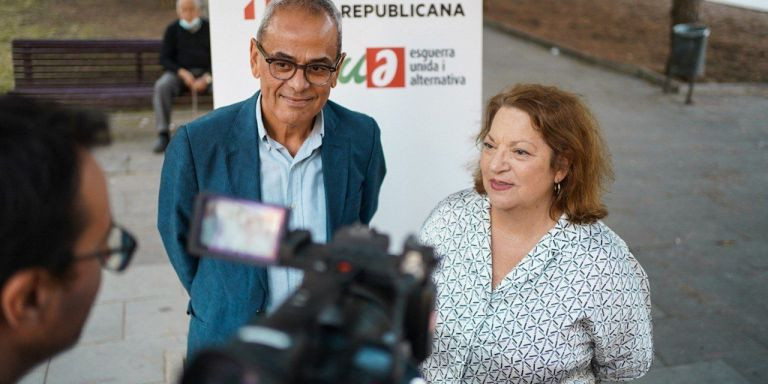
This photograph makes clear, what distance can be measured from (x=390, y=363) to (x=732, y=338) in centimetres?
447

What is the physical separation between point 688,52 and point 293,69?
1013 centimetres

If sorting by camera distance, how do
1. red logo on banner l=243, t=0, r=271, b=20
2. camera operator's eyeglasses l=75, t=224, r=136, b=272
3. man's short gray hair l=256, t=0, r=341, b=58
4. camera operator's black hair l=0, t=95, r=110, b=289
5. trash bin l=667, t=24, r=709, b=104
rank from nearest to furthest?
camera operator's black hair l=0, t=95, r=110, b=289 < camera operator's eyeglasses l=75, t=224, r=136, b=272 < man's short gray hair l=256, t=0, r=341, b=58 < red logo on banner l=243, t=0, r=271, b=20 < trash bin l=667, t=24, r=709, b=104

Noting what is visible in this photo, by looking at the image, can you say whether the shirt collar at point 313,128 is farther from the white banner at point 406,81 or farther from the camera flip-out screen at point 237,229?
the camera flip-out screen at point 237,229

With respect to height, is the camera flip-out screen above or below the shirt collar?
above

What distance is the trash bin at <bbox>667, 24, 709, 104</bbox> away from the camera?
37.2ft

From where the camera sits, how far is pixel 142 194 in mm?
7516

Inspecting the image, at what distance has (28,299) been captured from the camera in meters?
1.28

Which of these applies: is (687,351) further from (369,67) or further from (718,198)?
(718,198)

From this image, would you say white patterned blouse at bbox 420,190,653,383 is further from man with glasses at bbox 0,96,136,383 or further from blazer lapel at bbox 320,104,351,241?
man with glasses at bbox 0,96,136,383

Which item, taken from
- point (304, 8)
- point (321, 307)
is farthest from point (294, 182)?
point (321, 307)

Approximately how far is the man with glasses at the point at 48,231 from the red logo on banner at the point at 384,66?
2684 millimetres

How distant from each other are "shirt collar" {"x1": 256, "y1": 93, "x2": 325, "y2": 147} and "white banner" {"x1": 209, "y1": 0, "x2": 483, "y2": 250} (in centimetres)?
118

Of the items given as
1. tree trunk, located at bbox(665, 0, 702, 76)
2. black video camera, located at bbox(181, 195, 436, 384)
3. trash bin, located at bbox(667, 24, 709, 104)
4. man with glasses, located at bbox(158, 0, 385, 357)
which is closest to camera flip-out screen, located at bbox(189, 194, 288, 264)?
black video camera, located at bbox(181, 195, 436, 384)

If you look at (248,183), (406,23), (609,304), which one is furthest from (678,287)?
(248,183)
